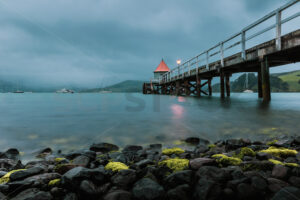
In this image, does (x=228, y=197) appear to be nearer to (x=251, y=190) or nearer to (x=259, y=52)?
(x=251, y=190)

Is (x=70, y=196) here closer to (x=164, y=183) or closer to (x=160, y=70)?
(x=164, y=183)

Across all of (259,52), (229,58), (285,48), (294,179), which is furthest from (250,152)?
(229,58)

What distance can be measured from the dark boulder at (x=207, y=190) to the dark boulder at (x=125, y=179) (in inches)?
24.4

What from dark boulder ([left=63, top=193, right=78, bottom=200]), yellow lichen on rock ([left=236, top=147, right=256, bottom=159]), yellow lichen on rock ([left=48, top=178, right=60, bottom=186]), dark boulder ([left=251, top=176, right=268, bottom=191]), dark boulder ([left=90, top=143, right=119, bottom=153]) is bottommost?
dark boulder ([left=90, top=143, right=119, bottom=153])

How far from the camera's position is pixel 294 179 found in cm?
151

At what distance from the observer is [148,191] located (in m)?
1.39

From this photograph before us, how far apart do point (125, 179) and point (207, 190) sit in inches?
30.4

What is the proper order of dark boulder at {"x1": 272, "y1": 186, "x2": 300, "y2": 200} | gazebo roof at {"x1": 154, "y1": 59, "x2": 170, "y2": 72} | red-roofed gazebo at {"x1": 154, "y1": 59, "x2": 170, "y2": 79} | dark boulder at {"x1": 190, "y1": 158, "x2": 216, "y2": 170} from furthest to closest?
gazebo roof at {"x1": 154, "y1": 59, "x2": 170, "y2": 72} → red-roofed gazebo at {"x1": 154, "y1": 59, "x2": 170, "y2": 79} → dark boulder at {"x1": 190, "y1": 158, "x2": 216, "y2": 170} → dark boulder at {"x1": 272, "y1": 186, "x2": 300, "y2": 200}

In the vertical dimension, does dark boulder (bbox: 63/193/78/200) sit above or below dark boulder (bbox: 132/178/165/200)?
below

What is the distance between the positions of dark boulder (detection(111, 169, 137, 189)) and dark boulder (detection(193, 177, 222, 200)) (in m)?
0.62

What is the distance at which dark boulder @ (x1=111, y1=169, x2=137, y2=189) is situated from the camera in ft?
5.23

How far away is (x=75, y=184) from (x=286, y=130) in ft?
17.2

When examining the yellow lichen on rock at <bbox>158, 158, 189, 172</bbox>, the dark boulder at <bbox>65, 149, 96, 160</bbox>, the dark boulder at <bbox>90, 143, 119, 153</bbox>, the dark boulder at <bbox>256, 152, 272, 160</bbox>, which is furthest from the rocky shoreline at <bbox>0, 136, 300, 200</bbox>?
the dark boulder at <bbox>90, 143, 119, 153</bbox>

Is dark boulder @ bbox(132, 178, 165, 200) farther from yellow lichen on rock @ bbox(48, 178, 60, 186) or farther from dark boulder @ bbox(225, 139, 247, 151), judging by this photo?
dark boulder @ bbox(225, 139, 247, 151)
